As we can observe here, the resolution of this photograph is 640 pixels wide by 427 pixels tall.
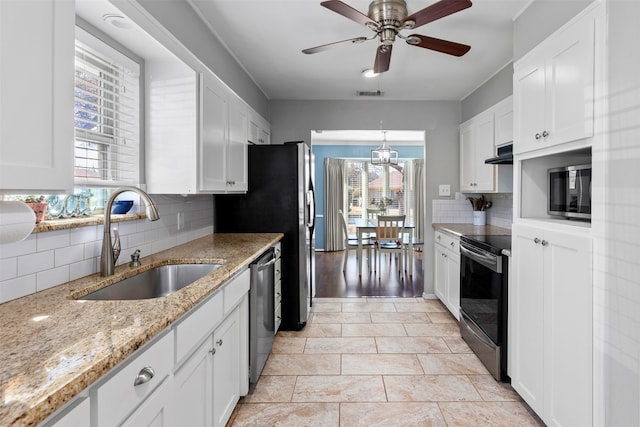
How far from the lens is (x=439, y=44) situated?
2.13 metres

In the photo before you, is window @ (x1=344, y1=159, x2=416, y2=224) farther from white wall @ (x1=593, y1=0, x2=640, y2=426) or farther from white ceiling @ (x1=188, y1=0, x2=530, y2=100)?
white wall @ (x1=593, y1=0, x2=640, y2=426)

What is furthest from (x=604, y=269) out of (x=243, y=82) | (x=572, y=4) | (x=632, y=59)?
(x=243, y=82)

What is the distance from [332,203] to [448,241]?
4.33 m

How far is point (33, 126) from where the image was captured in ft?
2.84

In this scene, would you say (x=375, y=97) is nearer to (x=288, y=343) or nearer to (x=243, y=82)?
(x=243, y=82)

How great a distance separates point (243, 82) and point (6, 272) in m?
2.58

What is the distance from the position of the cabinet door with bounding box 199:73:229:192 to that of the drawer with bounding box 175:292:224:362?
0.86 m

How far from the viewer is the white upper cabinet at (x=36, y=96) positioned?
0.80 meters

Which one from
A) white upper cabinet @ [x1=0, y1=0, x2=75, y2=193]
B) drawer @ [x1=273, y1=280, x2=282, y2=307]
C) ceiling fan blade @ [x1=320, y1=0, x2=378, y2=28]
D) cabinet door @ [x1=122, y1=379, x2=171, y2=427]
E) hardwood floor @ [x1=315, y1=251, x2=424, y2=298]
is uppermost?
ceiling fan blade @ [x1=320, y1=0, x2=378, y2=28]

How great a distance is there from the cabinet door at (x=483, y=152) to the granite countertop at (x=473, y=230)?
41 centimetres

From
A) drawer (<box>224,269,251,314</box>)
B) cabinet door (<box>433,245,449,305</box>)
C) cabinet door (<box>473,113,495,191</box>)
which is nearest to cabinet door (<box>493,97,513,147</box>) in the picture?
cabinet door (<box>473,113,495,191</box>)

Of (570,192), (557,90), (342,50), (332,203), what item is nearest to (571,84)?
(557,90)

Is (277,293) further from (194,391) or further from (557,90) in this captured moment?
(557,90)

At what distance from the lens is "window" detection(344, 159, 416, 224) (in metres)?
8.09
